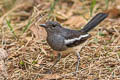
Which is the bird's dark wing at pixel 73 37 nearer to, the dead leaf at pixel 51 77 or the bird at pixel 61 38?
the bird at pixel 61 38

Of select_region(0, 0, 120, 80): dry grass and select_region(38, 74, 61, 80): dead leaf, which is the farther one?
select_region(0, 0, 120, 80): dry grass

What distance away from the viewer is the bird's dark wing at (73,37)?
15.4ft

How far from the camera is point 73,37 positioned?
483 cm

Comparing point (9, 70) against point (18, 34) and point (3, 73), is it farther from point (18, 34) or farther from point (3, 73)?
point (18, 34)

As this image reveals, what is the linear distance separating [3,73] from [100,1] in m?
4.29

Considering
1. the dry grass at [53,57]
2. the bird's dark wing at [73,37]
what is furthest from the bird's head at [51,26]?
the dry grass at [53,57]

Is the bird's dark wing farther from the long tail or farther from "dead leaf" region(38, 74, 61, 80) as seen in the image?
"dead leaf" region(38, 74, 61, 80)

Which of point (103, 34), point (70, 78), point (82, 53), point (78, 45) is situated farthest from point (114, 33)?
point (70, 78)

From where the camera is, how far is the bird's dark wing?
15.4 ft

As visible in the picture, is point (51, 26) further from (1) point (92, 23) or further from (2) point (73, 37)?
(1) point (92, 23)

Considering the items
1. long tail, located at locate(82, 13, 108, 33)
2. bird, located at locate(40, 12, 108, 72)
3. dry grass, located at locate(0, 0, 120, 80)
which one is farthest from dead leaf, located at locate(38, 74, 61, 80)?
long tail, located at locate(82, 13, 108, 33)

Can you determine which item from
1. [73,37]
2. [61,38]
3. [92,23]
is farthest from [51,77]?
[92,23]

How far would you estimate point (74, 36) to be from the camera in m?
4.86

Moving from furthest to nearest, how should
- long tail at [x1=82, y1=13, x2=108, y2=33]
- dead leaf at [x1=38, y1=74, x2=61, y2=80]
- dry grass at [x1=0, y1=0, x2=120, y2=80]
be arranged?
long tail at [x1=82, y1=13, x2=108, y2=33] → dry grass at [x1=0, y1=0, x2=120, y2=80] → dead leaf at [x1=38, y1=74, x2=61, y2=80]
